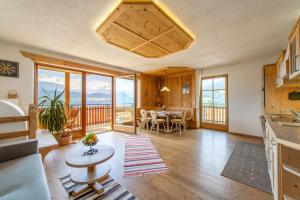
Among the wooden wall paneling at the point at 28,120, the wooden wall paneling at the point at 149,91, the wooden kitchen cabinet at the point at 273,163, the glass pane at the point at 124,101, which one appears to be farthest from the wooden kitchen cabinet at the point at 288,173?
the wooden wall paneling at the point at 149,91

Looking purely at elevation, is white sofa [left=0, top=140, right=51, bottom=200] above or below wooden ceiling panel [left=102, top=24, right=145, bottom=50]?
below

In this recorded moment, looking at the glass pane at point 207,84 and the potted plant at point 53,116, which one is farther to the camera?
the glass pane at point 207,84

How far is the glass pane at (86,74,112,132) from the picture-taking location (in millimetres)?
5211

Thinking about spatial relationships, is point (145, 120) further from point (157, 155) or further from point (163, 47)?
point (163, 47)

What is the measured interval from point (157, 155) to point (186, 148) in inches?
Answer: 33.3

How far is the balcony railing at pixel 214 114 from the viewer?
5.01m

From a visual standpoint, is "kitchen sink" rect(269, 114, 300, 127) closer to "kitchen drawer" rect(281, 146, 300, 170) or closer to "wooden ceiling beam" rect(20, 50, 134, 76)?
"kitchen drawer" rect(281, 146, 300, 170)

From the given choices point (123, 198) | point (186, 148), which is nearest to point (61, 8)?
point (123, 198)

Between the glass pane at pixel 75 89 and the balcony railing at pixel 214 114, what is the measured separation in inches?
191

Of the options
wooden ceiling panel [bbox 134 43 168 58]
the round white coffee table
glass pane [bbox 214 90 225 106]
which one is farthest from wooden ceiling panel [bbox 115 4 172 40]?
glass pane [bbox 214 90 225 106]

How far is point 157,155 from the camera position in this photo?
2854 millimetres

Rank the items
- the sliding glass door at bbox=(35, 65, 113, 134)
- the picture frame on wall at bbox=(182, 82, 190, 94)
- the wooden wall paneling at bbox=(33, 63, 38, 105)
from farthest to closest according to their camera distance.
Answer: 1. the picture frame on wall at bbox=(182, 82, 190, 94)
2. the sliding glass door at bbox=(35, 65, 113, 134)
3. the wooden wall paneling at bbox=(33, 63, 38, 105)

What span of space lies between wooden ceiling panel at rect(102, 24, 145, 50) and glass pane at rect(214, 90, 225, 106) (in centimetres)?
389

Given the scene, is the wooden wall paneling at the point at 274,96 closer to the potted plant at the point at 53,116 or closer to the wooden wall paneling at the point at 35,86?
the potted plant at the point at 53,116
